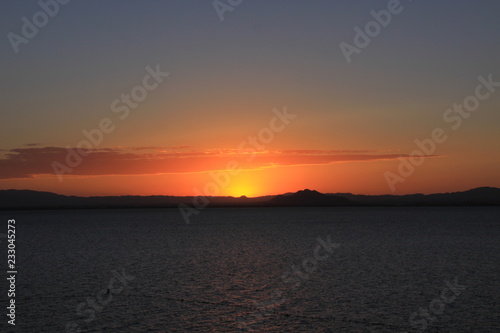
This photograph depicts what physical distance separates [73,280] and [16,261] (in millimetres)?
23663

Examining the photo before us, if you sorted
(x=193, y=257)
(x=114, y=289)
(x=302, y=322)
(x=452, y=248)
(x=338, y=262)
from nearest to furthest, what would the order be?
(x=302, y=322)
(x=114, y=289)
(x=338, y=262)
(x=193, y=257)
(x=452, y=248)

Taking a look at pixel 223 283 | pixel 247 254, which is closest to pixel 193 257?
pixel 247 254

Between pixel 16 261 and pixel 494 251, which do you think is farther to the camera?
pixel 494 251

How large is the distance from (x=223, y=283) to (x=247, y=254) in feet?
96.9

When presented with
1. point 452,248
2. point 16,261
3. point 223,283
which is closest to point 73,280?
point 223,283

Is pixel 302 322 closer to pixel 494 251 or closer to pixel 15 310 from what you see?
pixel 15 310

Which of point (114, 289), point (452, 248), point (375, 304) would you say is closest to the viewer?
point (375, 304)

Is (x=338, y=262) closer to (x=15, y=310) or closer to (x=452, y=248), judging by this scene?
(x=452, y=248)

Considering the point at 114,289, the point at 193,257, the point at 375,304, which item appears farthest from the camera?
the point at 193,257

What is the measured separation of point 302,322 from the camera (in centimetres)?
3362

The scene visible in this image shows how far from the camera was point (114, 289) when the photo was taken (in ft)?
150

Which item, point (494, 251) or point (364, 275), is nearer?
point (364, 275)

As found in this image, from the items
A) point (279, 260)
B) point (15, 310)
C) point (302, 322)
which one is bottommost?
point (302, 322)

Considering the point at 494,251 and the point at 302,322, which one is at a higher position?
the point at 494,251
